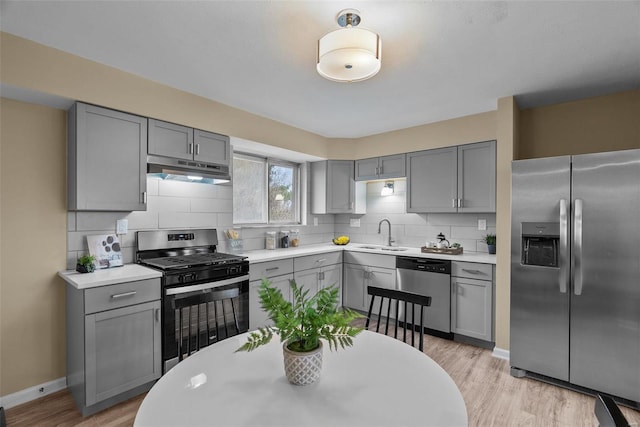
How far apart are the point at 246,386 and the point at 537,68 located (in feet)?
9.37

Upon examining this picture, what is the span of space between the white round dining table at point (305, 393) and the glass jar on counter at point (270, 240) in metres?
2.64

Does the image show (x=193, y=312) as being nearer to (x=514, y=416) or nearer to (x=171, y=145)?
(x=171, y=145)

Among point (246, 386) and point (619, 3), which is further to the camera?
point (619, 3)

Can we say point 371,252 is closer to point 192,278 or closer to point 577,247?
point 577,247

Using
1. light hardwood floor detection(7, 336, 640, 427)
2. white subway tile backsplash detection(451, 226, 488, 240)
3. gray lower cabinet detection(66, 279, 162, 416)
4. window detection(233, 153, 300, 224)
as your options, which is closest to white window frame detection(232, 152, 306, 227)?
window detection(233, 153, 300, 224)

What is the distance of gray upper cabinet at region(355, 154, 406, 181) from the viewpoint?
412 cm

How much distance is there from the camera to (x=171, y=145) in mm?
2846

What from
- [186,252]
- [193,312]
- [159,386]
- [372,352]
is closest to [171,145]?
[186,252]

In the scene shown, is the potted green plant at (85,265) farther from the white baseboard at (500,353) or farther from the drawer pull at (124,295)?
the white baseboard at (500,353)

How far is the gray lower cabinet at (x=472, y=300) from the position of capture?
3.15 metres

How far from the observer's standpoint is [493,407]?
7.45ft

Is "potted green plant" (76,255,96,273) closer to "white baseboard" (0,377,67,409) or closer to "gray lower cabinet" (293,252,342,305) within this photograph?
"white baseboard" (0,377,67,409)

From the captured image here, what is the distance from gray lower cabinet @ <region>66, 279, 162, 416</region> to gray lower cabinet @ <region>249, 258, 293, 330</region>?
2.94 feet

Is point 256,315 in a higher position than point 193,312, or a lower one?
lower
